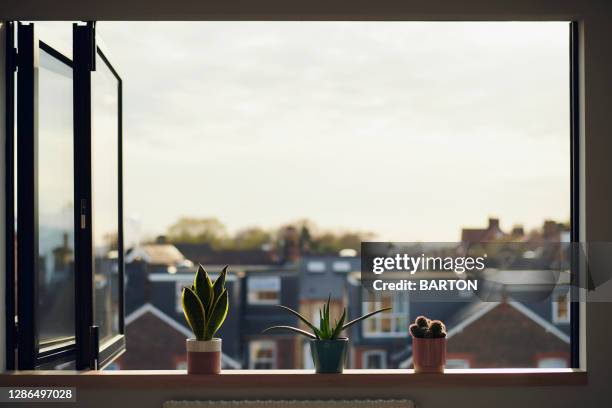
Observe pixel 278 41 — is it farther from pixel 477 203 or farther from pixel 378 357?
pixel 378 357

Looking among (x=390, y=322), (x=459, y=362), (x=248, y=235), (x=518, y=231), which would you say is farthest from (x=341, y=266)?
(x=459, y=362)

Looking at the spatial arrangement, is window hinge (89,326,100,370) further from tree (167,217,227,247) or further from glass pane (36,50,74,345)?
tree (167,217,227,247)

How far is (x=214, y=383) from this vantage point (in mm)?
2561

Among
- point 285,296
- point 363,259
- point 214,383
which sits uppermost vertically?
point 363,259

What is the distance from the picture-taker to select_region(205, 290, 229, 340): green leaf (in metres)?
2.59

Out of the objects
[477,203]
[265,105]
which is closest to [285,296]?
[477,203]

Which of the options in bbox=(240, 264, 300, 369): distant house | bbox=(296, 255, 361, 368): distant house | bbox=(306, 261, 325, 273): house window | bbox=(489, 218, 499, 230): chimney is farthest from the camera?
bbox=(489, 218, 499, 230): chimney

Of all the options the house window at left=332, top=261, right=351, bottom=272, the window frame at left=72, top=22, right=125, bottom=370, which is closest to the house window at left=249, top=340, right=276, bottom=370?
the house window at left=332, top=261, right=351, bottom=272

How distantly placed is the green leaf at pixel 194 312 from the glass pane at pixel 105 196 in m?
0.42

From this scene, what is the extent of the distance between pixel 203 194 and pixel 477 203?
7126mm

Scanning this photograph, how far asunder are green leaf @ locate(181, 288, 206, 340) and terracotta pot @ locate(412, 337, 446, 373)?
2.64 ft

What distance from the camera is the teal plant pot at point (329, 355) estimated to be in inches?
102

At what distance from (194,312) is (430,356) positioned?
2.94 feet

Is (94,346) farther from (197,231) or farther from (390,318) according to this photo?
(197,231)
